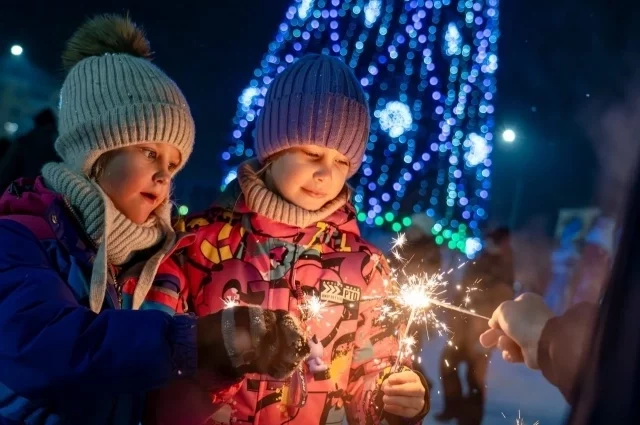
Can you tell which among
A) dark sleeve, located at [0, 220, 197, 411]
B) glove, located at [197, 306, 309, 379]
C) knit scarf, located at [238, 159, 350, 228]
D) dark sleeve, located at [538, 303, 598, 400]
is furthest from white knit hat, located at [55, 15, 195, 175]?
dark sleeve, located at [538, 303, 598, 400]

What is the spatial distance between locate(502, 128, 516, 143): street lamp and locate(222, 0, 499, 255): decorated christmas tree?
10711 millimetres

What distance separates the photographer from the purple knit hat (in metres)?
2.67

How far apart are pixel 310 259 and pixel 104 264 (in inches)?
36.4

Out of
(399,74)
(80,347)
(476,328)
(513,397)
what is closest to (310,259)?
(80,347)

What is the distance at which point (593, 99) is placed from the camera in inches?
572

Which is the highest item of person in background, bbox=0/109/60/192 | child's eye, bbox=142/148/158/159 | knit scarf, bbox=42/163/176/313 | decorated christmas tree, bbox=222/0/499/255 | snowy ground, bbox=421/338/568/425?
decorated christmas tree, bbox=222/0/499/255

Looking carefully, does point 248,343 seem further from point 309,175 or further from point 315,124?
point 315,124

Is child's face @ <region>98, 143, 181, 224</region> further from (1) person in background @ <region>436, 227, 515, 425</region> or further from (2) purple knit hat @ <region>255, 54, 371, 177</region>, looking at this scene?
(1) person in background @ <region>436, 227, 515, 425</region>

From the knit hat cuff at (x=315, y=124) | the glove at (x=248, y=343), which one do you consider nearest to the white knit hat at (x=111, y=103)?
the knit hat cuff at (x=315, y=124)

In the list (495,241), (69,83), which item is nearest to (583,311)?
(69,83)

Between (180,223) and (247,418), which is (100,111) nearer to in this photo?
(180,223)

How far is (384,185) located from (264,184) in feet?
47.3

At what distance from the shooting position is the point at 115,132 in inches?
87.7

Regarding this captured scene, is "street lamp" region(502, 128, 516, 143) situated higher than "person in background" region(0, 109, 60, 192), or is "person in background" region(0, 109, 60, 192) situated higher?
"street lamp" region(502, 128, 516, 143)
